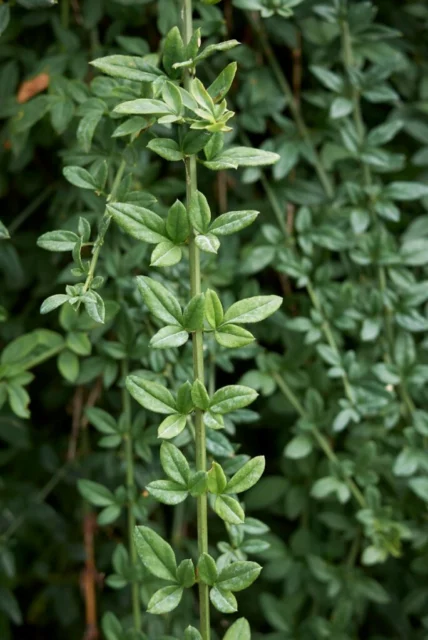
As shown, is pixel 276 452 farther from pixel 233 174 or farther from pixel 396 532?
pixel 233 174

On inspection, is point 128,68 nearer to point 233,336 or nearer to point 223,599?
point 233,336

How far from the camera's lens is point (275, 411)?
1.05 metres

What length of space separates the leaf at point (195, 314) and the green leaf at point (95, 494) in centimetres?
32

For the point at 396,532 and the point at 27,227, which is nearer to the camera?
the point at 396,532

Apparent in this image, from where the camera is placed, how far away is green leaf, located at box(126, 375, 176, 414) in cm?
66

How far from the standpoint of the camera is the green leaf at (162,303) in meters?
0.64

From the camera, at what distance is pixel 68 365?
92 cm

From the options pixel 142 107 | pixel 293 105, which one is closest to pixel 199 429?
pixel 142 107

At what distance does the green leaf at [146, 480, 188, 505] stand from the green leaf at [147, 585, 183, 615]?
0.07m

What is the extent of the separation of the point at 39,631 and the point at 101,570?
0.18m

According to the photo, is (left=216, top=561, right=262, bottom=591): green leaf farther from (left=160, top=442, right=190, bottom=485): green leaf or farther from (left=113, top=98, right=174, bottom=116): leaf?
(left=113, top=98, right=174, bottom=116): leaf

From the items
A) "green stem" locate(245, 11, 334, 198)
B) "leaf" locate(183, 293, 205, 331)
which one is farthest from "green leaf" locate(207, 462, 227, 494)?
"green stem" locate(245, 11, 334, 198)

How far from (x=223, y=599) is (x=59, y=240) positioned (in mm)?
325

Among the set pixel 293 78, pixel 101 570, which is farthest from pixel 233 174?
pixel 101 570
